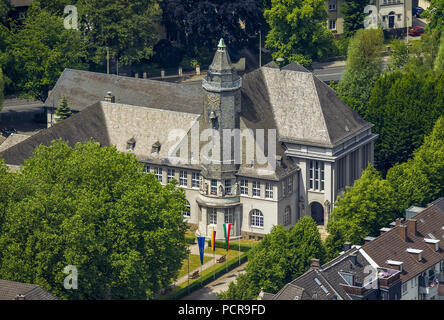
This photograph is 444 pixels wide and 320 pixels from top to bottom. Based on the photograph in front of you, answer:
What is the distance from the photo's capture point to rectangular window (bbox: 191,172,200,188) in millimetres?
189875

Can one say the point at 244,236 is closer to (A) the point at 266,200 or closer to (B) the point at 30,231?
(A) the point at 266,200

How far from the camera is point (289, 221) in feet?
622

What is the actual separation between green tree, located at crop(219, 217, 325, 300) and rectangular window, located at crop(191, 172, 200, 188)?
25285 millimetres

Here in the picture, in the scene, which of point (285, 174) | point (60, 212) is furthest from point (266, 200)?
point (60, 212)

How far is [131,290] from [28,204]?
1330 centimetres

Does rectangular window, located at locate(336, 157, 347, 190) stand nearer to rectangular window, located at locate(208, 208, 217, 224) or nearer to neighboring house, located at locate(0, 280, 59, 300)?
rectangular window, located at locate(208, 208, 217, 224)

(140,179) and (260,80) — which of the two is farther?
(260,80)

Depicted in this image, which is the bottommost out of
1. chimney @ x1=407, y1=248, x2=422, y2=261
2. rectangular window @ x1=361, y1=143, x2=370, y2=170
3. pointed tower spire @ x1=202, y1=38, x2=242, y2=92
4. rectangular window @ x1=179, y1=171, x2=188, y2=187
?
chimney @ x1=407, y1=248, x2=422, y2=261

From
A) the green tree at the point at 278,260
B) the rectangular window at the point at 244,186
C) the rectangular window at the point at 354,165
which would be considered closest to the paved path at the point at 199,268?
the rectangular window at the point at 244,186

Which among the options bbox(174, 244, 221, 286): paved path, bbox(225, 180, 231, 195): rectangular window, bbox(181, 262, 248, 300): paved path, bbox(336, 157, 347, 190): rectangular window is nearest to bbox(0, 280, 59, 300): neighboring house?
bbox(181, 262, 248, 300): paved path

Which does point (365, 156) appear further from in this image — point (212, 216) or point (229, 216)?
point (212, 216)

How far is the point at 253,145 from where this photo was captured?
187 meters

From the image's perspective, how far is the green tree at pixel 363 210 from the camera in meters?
175

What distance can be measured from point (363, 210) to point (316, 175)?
1507cm
